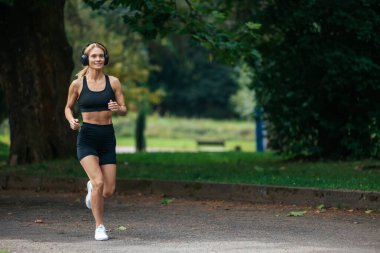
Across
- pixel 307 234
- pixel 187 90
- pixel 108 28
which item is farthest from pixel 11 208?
pixel 187 90

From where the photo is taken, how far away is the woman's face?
32.3 ft

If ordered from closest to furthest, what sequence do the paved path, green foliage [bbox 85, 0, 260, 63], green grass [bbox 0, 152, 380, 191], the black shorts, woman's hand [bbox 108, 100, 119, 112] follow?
the paved path
woman's hand [bbox 108, 100, 119, 112]
the black shorts
green grass [bbox 0, 152, 380, 191]
green foliage [bbox 85, 0, 260, 63]

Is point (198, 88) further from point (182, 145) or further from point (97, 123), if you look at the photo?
point (97, 123)

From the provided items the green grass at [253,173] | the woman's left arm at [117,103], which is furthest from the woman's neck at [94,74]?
the green grass at [253,173]

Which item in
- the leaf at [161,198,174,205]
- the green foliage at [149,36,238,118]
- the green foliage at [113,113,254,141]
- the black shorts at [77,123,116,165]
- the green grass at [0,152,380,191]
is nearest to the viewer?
the black shorts at [77,123,116,165]

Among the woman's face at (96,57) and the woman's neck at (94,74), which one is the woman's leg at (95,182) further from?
the woman's face at (96,57)

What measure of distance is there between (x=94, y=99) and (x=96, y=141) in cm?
41

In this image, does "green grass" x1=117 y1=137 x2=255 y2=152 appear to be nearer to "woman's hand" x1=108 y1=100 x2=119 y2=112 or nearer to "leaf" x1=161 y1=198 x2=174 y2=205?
"leaf" x1=161 y1=198 x2=174 y2=205

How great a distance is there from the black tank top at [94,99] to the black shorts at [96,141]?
0.17 metres

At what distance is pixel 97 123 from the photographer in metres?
9.91

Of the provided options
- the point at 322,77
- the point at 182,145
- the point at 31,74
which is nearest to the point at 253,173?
the point at 322,77

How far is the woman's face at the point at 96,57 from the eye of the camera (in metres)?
9.84

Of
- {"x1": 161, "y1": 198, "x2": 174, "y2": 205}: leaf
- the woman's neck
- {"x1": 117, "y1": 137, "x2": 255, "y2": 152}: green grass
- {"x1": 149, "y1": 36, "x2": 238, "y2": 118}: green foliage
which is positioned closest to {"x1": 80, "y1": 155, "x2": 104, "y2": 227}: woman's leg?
the woman's neck

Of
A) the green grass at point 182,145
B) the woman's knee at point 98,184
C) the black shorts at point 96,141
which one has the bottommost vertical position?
the green grass at point 182,145
